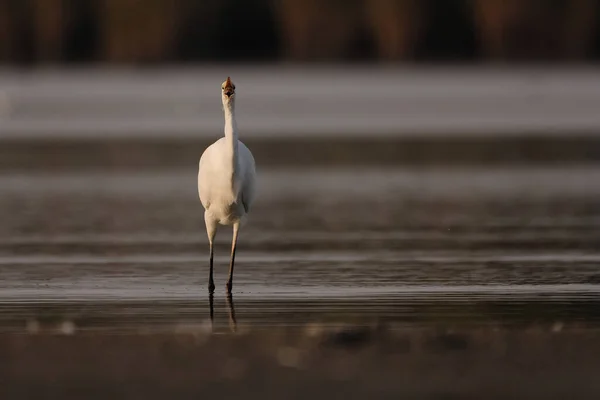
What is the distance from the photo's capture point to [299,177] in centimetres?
2452

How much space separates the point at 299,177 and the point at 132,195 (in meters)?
3.34

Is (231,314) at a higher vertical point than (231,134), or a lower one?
lower

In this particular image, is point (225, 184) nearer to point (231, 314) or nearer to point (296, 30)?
point (231, 314)

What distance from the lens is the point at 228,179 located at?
1363 cm

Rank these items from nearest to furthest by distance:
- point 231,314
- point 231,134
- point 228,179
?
point 231,314 → point 231,134 → point 228,179

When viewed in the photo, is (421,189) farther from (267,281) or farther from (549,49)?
(549,49)

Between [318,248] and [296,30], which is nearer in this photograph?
[318,248]

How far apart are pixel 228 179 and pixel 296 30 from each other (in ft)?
146

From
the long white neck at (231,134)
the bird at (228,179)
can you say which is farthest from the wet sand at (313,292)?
the long white neck at (231,134)

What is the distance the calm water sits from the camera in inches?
475

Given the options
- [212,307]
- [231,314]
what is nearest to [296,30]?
[212,307]

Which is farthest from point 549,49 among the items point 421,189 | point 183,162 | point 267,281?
point 267,281

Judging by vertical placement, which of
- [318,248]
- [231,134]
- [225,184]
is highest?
Answer: [231,134]

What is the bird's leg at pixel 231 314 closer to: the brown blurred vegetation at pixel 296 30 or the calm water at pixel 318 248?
the calm water at pixel 318 248
